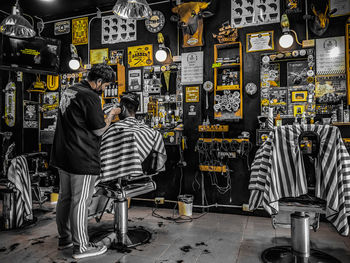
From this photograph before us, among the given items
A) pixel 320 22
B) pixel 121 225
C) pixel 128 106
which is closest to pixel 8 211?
pixel 121 225

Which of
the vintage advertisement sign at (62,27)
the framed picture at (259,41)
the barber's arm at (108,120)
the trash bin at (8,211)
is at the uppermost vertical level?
the vintage advertisement sign at (62,27)

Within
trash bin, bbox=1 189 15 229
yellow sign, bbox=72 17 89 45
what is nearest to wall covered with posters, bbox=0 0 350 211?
yellow sign, bbox=72 17 89 45

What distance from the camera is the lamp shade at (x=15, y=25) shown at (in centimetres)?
362

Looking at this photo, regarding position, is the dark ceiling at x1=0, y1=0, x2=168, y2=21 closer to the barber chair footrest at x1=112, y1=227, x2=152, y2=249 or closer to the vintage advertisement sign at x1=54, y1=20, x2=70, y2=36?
the vintage advertisement sign at x1=54, y1=20, x2=70, y2=36

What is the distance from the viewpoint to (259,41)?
362 cm

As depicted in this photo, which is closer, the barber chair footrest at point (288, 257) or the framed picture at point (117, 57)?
the barber chair footrest at point (288, 257)

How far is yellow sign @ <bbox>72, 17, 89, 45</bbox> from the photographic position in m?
4.66

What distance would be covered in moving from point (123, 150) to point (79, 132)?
419 millimetres

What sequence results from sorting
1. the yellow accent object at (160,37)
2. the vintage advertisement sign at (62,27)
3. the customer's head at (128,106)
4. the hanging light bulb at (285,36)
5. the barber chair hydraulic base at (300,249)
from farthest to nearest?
the vintage advertisement sign at (62,27)
the yellow accent object at (160,37)
the hanging light bulb at (285,36)
the customer's head at (128,106)
the barber chair hydraulic base at (300,249)

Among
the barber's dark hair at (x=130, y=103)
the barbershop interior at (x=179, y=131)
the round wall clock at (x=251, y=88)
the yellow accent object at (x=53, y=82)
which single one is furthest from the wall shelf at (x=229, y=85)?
the yellow accent object at (x=53, y=82)

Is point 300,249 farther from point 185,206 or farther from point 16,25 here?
point 16,25

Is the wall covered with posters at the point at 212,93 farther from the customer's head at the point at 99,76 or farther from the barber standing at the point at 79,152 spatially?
the barber standing at the point at 79,152

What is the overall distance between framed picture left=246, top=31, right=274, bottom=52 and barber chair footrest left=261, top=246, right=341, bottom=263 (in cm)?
259

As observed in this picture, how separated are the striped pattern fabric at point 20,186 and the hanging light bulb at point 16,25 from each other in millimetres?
1982
